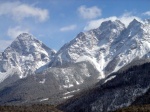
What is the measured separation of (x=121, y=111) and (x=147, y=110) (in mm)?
12098

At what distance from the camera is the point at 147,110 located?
188 m

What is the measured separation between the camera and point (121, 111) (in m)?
192

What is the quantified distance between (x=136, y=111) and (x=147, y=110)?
5186 millimetres

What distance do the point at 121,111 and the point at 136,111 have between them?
22.8 ft

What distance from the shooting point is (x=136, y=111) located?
190000 mm
